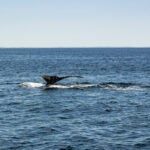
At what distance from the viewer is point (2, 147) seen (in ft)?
115

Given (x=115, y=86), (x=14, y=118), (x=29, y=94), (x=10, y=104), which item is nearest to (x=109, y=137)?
(x=14, y=118)

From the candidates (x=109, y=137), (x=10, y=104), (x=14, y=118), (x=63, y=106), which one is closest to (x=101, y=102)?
(x=63, y=106)

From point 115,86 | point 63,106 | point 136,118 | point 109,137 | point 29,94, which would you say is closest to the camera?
point 109,137

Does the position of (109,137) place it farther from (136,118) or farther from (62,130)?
(136,118)

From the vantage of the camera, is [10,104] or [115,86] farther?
[115,86]

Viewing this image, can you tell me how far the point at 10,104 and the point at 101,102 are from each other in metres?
11.2

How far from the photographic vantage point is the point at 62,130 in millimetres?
40875

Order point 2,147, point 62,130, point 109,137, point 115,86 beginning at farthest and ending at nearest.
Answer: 1. point 115,86
2. point 62,130
3. point 109,137
4. point 2,147

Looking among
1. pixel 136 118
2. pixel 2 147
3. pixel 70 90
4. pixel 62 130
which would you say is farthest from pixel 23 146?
pixel 70 90

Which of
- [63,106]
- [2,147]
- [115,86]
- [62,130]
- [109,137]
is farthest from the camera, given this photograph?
[115,86]

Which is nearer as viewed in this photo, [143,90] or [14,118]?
[14,118]

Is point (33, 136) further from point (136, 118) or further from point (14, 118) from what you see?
point (136, 118)

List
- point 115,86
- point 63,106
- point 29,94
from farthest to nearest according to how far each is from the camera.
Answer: point 115,86
point 29,94
point 63,106

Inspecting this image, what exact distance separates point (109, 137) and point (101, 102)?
19982mm
